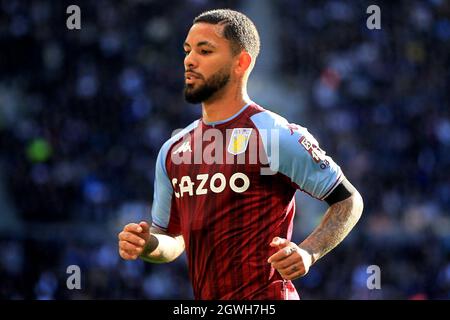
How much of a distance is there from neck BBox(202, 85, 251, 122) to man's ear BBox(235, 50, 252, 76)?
0.09 metres

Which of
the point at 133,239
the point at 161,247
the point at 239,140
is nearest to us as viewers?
the point at 133,239


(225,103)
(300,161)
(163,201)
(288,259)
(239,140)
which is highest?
(225,103)

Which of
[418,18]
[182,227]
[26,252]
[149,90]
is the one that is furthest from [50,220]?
[182,227]

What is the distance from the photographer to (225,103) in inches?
213

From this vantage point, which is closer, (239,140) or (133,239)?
(133,239)

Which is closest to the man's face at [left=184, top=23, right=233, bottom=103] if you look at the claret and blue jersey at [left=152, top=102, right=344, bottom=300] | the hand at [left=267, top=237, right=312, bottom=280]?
the claret and blue jersey at [left=152, top=102, right=344, bottom=300]

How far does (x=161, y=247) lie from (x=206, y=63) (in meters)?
1.15

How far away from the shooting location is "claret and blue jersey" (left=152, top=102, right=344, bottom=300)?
16.8 feet

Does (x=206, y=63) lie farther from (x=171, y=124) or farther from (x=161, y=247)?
(x=171, y=124)

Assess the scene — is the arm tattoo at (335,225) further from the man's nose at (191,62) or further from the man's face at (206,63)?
the man's nose at (191,62)

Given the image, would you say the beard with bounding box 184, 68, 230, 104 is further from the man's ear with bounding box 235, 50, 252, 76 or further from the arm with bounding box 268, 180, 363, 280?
the arm with bounding box 268, 180, 363, 280

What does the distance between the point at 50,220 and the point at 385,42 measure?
8596 mm

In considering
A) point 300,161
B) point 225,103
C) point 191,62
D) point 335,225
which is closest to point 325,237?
point 335,225
